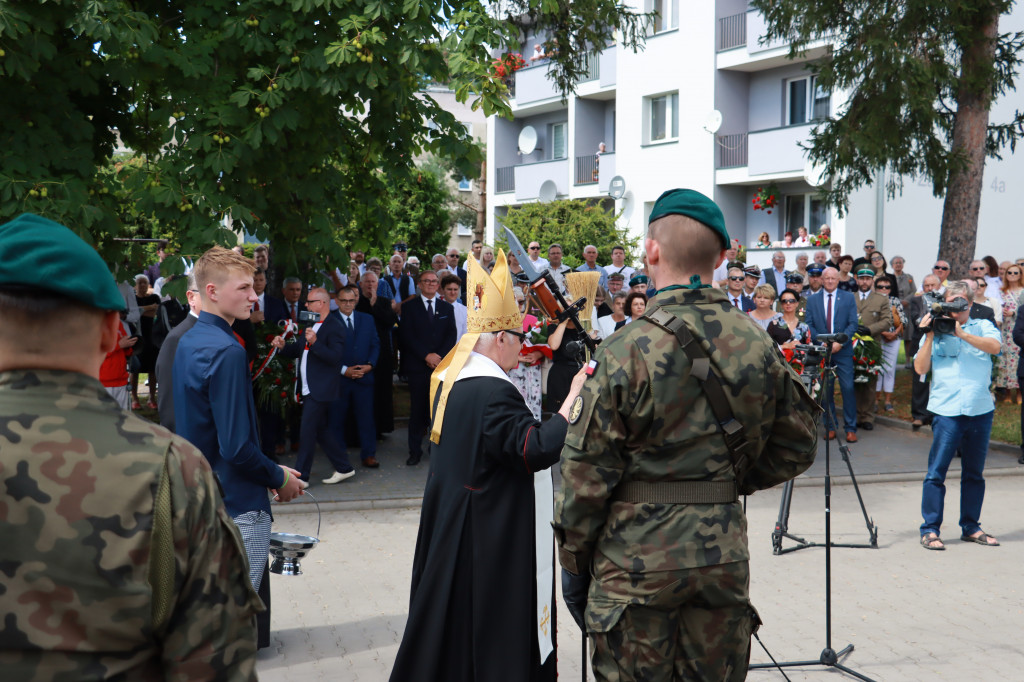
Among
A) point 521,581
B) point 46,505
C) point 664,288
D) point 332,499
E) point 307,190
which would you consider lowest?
point 332,499

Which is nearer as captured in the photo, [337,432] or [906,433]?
[337,432]

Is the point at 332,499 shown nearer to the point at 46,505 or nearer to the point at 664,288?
the point at 664,288

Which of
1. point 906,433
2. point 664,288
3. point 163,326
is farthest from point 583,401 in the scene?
point 906,433

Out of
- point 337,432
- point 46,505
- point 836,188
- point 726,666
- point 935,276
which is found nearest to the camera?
point 46,505

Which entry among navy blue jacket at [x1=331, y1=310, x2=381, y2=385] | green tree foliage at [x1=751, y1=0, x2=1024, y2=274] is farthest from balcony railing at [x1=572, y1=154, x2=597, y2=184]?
navy blue jacket at [x1=331, y1=310, x2=381, y2=385]

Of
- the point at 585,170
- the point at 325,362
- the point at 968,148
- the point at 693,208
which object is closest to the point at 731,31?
the point at 585,170

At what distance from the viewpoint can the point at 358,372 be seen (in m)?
10.9

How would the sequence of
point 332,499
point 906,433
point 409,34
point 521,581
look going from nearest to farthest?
point 521,581
point 409,34
point 332,499
point 906,433

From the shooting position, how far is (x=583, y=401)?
3.05 m

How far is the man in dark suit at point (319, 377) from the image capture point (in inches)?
399

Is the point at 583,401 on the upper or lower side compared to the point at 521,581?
upper

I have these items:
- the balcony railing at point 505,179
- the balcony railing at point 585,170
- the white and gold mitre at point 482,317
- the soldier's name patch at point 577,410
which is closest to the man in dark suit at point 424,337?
the white and gold mitre at point 482,317

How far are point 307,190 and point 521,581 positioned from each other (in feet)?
23.0

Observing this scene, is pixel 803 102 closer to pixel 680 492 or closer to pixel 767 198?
pixel 767 198
